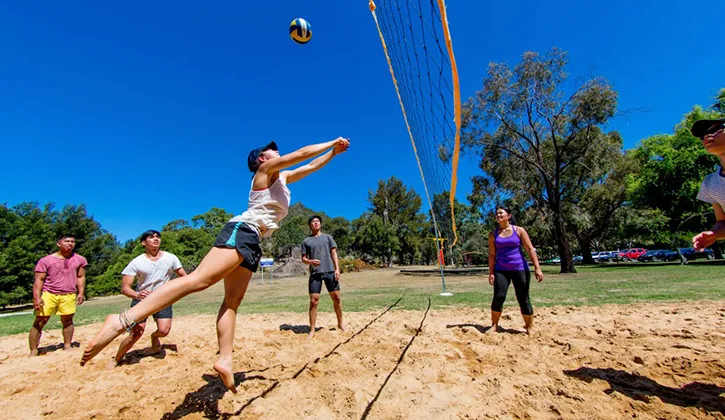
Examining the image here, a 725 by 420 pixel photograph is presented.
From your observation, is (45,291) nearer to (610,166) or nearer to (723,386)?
(723,386)

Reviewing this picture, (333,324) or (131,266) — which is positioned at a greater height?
(131,266)

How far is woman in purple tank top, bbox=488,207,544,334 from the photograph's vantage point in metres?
4.12

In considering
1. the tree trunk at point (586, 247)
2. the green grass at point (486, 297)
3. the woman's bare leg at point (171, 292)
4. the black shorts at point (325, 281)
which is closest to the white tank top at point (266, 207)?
the woman's bare leg at point (171, 292)

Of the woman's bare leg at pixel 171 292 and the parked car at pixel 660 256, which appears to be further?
the parked car at pixel 660 256

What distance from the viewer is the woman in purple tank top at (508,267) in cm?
412

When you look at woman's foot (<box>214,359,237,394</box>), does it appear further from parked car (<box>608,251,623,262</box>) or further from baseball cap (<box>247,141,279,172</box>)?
parked car (<box>608,251,623,262</box>)

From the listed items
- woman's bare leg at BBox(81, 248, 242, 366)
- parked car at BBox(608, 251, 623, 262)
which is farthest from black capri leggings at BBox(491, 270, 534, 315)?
parked car at BBox(608, 251, 623, 262)

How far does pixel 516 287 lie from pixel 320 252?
273 cm

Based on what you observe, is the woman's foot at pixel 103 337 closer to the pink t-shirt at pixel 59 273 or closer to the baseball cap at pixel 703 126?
the pink t-shirt at pixel 59 273

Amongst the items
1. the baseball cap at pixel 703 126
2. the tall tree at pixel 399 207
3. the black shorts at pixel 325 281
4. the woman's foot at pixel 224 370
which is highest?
the tall tree at pixel 399 207

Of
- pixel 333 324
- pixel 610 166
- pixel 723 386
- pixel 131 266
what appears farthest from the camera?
pixel 610 166

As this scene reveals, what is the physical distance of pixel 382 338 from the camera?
13.2 ft

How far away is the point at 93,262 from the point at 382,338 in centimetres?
3300

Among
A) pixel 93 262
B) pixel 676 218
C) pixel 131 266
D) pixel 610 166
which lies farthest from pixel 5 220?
pixel 676 218
